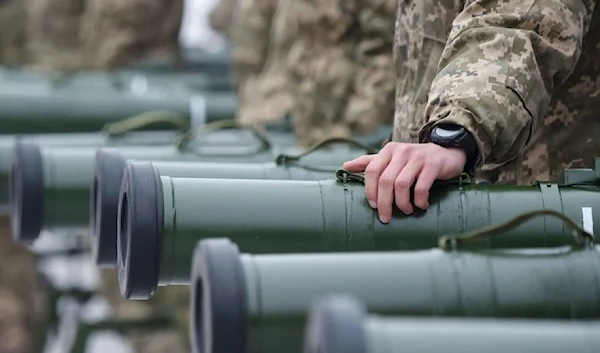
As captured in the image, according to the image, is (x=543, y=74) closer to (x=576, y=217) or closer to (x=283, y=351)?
(x=576, y=217)

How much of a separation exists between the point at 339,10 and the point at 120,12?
6.66 meters

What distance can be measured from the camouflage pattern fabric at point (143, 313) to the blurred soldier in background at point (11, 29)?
12.4 feet

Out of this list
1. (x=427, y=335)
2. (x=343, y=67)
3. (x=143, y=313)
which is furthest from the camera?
(x=143, y=313)

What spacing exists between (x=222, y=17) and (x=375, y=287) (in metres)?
15.4

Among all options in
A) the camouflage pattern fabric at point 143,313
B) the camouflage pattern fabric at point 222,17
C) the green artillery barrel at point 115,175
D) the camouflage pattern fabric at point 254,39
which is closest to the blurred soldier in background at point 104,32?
the camouflage pattern fabric at point 143,313

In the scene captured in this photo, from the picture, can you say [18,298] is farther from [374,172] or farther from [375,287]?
[375,287]

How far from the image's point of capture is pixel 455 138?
2344mm

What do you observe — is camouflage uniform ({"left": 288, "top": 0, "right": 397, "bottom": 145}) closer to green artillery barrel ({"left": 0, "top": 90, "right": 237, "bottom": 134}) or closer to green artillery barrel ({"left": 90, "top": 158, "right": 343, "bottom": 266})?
green artillery barrel ({"left": 0, "top": 90, "right": 237, "bottom": 134})

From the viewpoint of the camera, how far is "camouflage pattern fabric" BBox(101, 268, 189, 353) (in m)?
10.3

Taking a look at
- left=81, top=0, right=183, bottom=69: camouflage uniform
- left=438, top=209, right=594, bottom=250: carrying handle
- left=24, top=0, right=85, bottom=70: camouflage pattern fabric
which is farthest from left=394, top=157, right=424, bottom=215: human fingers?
left=24, top=0, right=85, bottom=70: camouflage pattern fabric

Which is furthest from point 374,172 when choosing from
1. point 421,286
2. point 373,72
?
point 373,72

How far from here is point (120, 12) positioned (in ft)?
39.3

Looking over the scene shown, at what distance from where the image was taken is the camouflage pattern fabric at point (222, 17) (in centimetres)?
1635

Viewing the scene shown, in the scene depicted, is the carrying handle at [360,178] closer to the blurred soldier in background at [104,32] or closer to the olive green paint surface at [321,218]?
the olive green paint surface at [321,218]
